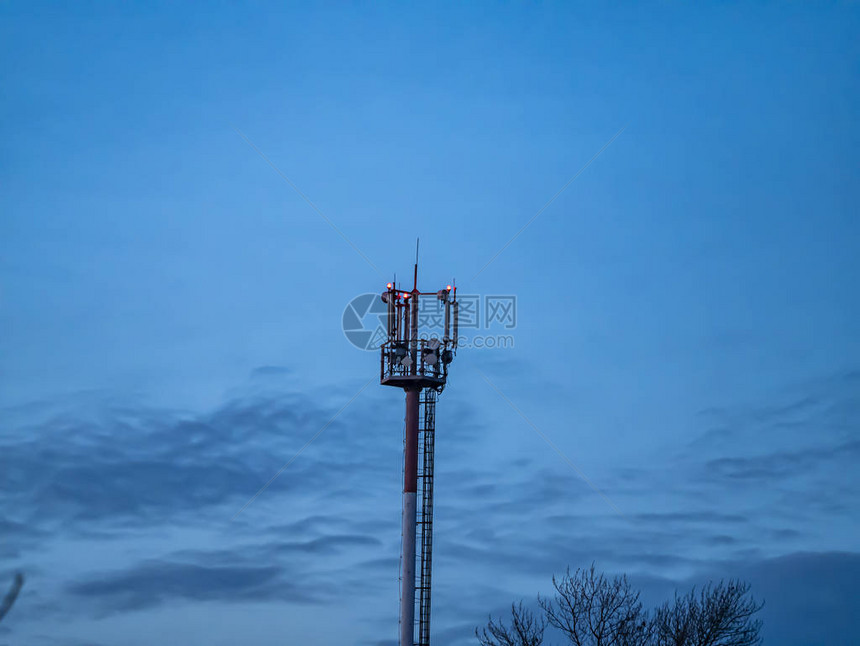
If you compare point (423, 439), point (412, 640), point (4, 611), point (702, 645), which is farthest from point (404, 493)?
point (4, 611)

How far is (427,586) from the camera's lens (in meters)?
45.3

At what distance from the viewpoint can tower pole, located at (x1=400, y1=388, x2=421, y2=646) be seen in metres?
44.4

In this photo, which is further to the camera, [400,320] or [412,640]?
[400,320]

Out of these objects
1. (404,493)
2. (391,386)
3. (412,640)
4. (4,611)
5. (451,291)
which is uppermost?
(451,291)

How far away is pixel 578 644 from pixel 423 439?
11856 millimetres

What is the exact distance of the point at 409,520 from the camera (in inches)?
1805

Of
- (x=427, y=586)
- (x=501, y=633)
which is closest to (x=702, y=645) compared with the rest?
(x=501, y=633)

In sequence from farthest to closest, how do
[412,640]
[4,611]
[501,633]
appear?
[501,633] < [412,640] < [4,611]

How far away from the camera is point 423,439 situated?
47094 millimetres

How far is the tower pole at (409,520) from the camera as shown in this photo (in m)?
44.4

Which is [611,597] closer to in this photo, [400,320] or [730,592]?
[730,592]

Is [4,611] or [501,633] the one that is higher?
[501,633]

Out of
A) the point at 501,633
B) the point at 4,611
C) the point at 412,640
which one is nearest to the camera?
the point at 4,611

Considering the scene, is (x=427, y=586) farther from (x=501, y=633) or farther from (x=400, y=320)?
(x=400, y=320)
